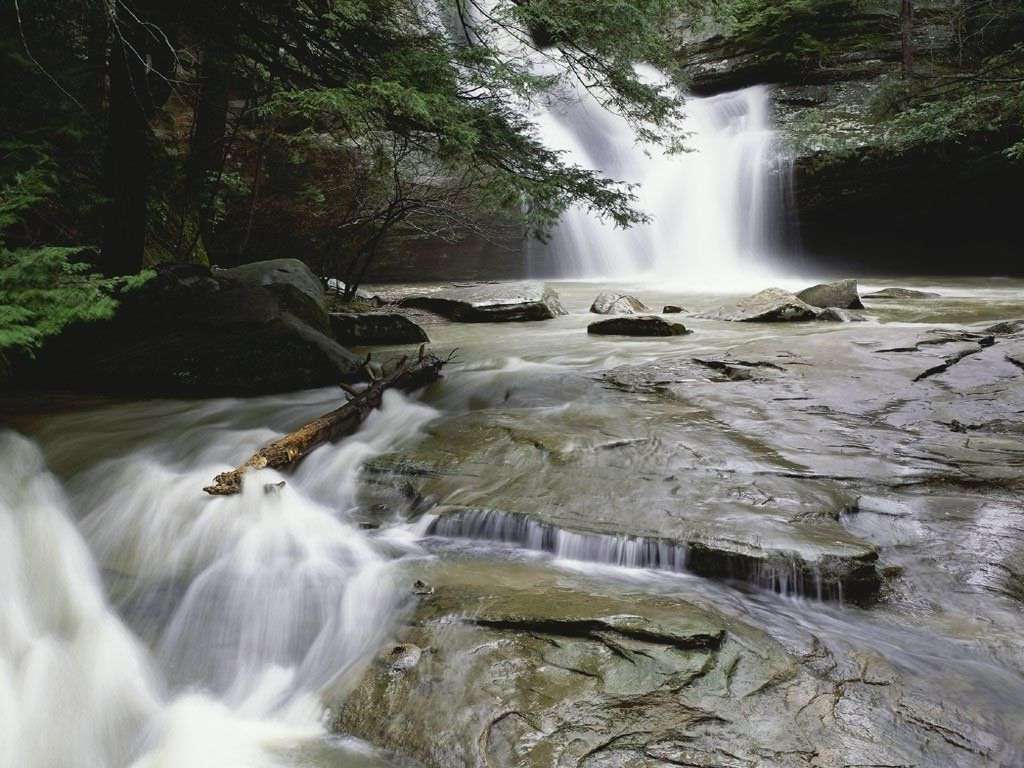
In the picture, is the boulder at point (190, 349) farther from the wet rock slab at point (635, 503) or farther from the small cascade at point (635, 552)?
A: the small cascade at point (635, 552)

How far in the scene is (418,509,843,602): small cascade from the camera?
2.91 m

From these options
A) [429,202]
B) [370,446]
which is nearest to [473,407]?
[370,446]

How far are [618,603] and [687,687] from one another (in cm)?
51

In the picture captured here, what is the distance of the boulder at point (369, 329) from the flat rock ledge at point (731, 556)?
222 inches

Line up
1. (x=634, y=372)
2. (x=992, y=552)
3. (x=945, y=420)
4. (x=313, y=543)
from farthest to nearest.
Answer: (x=634, y=372) → (x=945, y=420) → (x=313, y=543) → (x=992, y=552)

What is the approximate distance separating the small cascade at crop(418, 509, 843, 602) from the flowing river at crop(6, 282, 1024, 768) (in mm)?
19

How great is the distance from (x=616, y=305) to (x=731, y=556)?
8711 mm

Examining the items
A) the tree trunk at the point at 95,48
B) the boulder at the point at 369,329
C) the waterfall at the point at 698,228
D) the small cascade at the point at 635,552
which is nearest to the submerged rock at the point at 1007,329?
the small cascade at the point at 635,552

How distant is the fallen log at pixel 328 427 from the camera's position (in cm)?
396

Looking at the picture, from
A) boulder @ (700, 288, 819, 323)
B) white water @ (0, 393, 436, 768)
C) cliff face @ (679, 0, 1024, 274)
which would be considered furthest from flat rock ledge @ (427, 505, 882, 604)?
cliff face @ (679, 0, 1024, 274)

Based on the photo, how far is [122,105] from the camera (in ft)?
17.3

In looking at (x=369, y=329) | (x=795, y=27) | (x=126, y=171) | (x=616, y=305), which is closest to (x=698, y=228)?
(x=795, y=27)

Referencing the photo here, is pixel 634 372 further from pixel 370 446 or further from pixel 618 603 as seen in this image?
pixel 618 603

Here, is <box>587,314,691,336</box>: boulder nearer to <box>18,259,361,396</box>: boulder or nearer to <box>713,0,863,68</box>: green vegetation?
<box>18,259,361,396</box>: boulder
